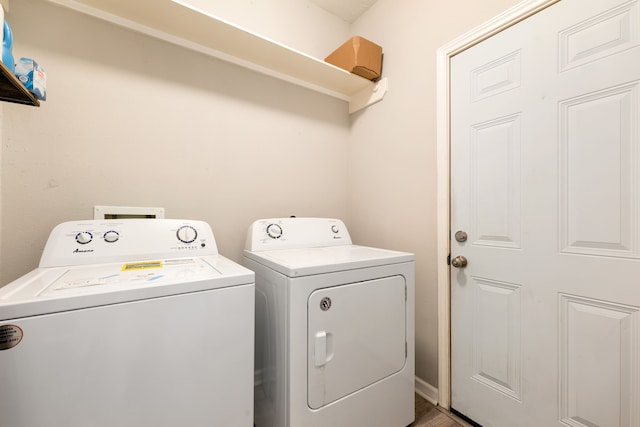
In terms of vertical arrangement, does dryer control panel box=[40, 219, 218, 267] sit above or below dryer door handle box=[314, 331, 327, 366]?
above

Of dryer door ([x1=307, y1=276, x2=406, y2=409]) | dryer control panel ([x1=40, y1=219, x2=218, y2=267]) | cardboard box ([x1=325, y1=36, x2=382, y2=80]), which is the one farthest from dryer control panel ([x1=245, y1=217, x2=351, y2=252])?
cardboard box ([x1=325, y1=36, x2=382, y2=80])

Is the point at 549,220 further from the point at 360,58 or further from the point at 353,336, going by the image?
the point at 360,58

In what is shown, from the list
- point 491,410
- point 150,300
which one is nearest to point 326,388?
point 150,300

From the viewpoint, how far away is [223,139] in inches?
62.6

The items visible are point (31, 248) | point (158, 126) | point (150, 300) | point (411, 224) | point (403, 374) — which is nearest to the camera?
point (150, 300)

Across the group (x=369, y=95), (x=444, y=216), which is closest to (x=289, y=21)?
(x=369, y=95)

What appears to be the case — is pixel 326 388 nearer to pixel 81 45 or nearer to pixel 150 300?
pixel 150 300

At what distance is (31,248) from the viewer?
3.81 feet

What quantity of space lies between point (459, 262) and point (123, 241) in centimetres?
160

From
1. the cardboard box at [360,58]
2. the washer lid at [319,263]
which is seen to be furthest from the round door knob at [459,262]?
the cardboard box at [360,58]

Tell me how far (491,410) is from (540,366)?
35 cm

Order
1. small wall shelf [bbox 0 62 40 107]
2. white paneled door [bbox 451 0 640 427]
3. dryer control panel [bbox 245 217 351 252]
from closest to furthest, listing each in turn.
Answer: small wall shelf [bbox 0 62 40 107], white paneled door [bbox 451 0 640 427], dryer control panel [bbox 245 217 351 252]

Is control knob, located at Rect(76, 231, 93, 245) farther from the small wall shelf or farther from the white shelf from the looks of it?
the white shelf

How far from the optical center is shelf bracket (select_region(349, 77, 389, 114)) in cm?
180
